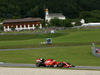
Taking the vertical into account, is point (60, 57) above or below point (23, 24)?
above

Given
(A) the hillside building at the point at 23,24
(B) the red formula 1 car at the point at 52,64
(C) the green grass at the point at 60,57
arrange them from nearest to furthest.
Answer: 1. (B) the red formula 1 car at the point at 52,64
2. (C) the green grass at the point at 60,57
3. (A) the hillside building at the point at 23,24

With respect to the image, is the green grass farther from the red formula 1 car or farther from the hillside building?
the hillside building

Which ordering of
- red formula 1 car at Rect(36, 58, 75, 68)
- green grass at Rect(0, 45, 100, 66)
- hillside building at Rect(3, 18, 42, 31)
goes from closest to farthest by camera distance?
1. red formula 1 car at Rect(36, 58, 75, 68)
2. green grass at Rect(0, 45, 100, 66)
3. hillside building at Rect(3, 18, 42, 31)

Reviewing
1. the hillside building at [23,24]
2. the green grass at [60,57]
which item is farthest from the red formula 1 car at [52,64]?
the hillside building at [23,24]

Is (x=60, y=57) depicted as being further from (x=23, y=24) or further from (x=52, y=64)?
(x=23, y=24)

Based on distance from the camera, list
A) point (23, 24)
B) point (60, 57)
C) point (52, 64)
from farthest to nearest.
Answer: point (23, 24) → point (60, 57) → point (52, 64)

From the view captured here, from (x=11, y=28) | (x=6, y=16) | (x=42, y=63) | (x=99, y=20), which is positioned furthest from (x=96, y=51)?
(x=6, y=16)

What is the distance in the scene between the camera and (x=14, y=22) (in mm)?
138125

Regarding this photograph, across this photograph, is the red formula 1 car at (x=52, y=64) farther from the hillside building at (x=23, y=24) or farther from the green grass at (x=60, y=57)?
the hillside building at (x=23, y=24)

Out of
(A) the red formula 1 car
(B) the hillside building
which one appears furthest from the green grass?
(B) the hillside building

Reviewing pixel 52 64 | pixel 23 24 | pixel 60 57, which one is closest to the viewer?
pixel 52 64

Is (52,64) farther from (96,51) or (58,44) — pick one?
(58,44)

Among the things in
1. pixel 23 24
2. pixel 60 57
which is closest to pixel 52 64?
pixel 60 57

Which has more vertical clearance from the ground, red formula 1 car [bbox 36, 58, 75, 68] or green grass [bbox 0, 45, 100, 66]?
red formula 1 car [bbox 36, 58, 75, 68]
